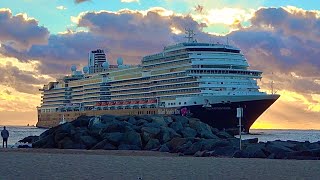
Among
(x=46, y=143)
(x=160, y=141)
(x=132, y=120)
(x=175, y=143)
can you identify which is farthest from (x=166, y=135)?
(x=46, y=143)

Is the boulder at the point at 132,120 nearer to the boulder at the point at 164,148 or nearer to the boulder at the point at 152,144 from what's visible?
the boulder at the point at 152,144

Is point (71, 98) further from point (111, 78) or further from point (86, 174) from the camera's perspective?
point (86, 174)

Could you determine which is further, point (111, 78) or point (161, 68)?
point (111, 78)

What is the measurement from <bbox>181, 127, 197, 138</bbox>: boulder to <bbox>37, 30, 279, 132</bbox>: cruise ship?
2912 cm

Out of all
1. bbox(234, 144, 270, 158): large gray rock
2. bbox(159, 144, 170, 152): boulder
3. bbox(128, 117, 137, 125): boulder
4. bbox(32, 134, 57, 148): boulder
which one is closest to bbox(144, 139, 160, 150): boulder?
bbox(159, 144, 170, 152): boulder

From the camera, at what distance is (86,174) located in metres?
16.9

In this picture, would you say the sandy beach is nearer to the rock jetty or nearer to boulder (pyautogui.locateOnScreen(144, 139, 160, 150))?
the rock jetty

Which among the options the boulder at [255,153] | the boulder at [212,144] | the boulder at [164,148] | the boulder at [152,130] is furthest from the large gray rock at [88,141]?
the boulder at [255,153]

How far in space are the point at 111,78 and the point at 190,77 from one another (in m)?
23.4

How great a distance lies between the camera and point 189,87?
7344 cm

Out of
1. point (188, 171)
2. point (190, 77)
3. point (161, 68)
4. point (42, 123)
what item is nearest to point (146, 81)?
point (161, 68)

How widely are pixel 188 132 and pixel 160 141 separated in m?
5.17

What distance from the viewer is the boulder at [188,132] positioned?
130ft

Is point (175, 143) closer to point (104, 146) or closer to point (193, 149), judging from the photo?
point (193, 149)
